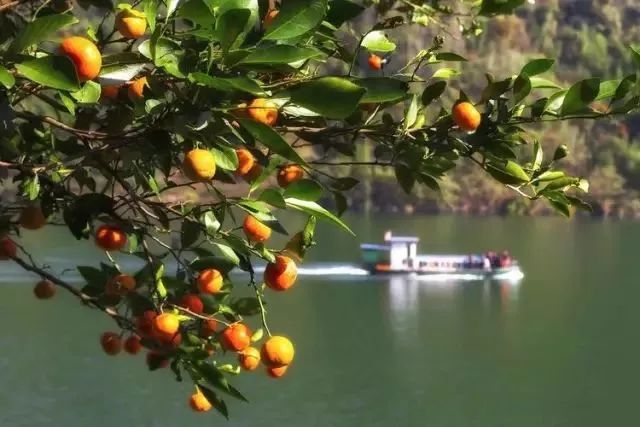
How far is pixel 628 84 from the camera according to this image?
2.74ft

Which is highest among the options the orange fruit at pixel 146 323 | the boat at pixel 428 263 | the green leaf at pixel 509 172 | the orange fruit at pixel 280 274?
the green leaf at pixel 509 172

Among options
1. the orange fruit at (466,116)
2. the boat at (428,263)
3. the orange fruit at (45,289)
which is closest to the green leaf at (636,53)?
the orange fruit at (466,116)

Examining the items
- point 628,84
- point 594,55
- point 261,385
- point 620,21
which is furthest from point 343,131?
point 620,21

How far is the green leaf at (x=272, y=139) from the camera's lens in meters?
0.62

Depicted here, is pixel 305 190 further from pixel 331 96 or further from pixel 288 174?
pixel 288 174

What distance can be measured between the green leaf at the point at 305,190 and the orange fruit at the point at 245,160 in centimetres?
16

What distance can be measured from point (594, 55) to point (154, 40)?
43.2m

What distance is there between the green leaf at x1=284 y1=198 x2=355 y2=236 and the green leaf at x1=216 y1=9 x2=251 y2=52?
0.45ft

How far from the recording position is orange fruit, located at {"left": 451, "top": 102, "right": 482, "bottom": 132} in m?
0.85

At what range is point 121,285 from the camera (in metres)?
1.11

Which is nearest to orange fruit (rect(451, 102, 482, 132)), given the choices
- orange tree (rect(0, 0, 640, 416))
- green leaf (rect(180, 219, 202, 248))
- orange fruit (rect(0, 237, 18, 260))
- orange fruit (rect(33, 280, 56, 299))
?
orange tree (rect(0, 0, 640, 416))

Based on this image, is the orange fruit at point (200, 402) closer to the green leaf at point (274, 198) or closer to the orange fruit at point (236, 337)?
the orange fruit at point (236, 337)

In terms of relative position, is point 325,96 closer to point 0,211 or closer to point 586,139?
point 0,211

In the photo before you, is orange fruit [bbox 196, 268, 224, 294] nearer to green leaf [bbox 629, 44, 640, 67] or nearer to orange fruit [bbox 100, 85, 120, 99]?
orange fruit [bbox 100, 85, 120, 99]
